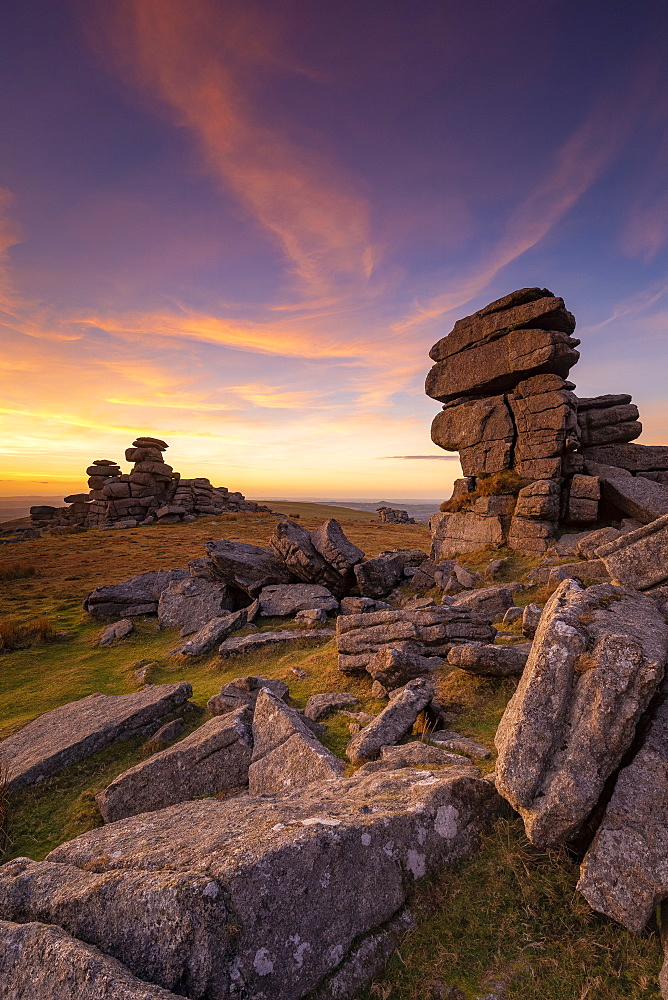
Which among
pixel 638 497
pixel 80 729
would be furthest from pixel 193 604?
pixel 638 497

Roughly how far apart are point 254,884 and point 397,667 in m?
6.07

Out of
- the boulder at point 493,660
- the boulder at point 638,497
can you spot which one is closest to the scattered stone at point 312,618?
the boulder at point 493,660

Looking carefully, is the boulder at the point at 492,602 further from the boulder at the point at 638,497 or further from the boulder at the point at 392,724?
the boulder at the point at 638,497

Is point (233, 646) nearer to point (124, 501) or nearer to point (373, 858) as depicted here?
point (373, 858)

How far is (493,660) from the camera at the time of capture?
789 cm

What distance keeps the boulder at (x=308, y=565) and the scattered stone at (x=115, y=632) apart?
22.2 feet

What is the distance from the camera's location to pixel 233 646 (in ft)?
45.0

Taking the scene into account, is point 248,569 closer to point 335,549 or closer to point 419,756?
point 335,549

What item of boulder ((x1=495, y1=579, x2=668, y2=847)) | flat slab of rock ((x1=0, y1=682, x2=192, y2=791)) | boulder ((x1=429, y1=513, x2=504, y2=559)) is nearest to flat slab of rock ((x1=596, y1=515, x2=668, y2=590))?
boulder ((x1=495, y1=579, x2=668, y2=847))

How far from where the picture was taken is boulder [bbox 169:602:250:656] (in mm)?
14492

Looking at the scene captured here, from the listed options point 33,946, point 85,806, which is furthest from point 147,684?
point 33,946

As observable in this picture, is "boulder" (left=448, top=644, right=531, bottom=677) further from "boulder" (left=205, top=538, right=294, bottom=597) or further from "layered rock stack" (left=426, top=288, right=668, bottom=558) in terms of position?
"layered rock stack" (left=426, top=288, right=668, bottom=558)

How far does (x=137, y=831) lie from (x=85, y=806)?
3.69m

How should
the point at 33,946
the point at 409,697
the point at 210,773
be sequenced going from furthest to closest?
the point at 409,697 → the point at 210,773 → the point at 33,946
